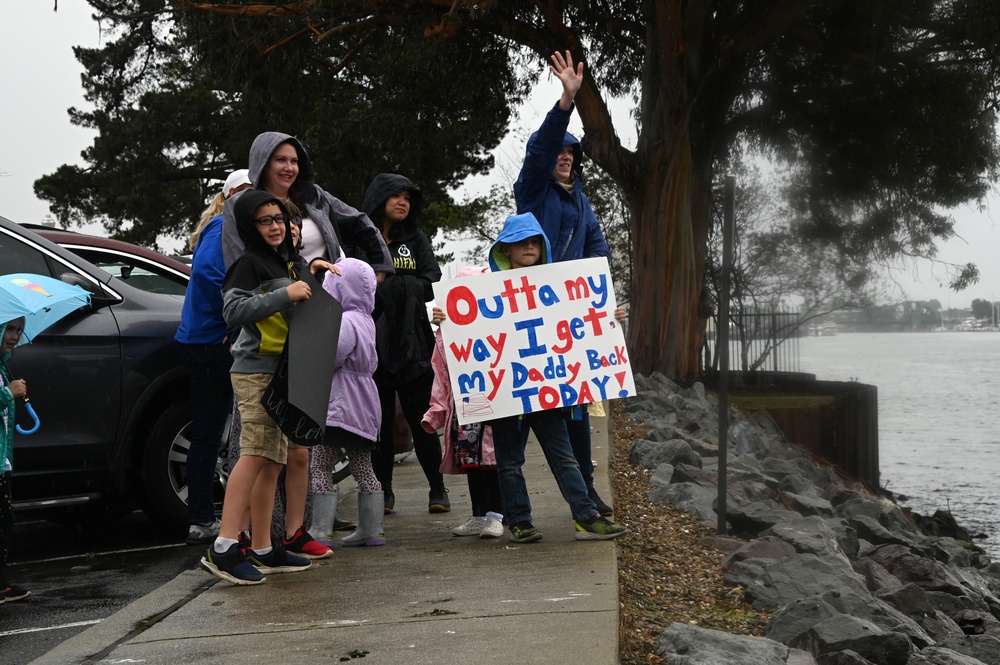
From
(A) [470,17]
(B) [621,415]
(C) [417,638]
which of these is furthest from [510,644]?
(A) [470,17]

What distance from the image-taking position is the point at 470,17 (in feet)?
52.7

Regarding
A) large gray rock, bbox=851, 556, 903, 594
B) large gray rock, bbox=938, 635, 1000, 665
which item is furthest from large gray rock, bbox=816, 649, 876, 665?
large gray rock, bbox=851, 556, 903, 594

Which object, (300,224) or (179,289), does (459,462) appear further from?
(179,289)

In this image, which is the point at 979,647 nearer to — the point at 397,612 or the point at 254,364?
the point at 397,612

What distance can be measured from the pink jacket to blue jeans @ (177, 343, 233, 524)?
1.10 meters

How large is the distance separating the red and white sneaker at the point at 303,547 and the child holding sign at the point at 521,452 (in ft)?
2.85

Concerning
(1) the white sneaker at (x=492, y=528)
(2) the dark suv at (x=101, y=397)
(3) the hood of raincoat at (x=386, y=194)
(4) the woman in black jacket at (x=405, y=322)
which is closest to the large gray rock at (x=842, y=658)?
(1) the white sneaker at (x=492, y=528)

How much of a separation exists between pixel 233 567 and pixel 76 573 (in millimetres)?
1796

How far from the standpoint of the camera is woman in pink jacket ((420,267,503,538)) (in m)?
6.13

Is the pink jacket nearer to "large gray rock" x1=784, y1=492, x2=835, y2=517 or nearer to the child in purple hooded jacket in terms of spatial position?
the child in purple hooded jacket

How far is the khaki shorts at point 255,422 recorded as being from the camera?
5070mm

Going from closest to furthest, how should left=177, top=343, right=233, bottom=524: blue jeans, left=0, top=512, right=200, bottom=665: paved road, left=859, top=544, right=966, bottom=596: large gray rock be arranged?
left=0, top=512, right=200, bottom=665: paved road, left=177, top=343, right=233, bottom=524: blue jeans, left=859, top=544, right=966, bottom=596: large gray rock

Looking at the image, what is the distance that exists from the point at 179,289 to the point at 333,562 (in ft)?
10.9

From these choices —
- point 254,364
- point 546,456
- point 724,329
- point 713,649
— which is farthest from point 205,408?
point 713,649
